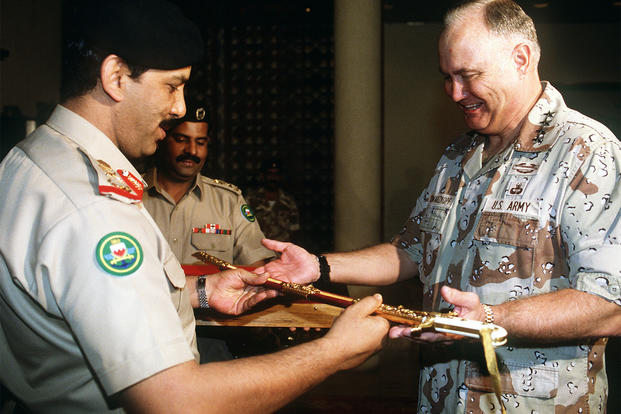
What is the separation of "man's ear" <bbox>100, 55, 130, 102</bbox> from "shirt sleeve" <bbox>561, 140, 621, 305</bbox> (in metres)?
1.16

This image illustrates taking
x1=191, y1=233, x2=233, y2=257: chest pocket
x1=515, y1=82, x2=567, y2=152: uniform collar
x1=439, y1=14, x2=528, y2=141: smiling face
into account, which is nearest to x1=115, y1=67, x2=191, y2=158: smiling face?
x1=439, y1=14, x2=528, y2=141: smiling face

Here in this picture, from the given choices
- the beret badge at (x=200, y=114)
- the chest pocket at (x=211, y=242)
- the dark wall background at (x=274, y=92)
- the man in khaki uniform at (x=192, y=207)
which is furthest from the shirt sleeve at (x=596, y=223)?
the dark wall background at (x=274, y=92)

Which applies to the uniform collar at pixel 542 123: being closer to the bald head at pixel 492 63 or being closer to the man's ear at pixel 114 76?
the bald head at pixel 492 63

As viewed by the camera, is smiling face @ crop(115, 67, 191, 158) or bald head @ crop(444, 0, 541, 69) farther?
bald head @ crop(444, 0, 541, 69)

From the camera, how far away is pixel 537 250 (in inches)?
54.4

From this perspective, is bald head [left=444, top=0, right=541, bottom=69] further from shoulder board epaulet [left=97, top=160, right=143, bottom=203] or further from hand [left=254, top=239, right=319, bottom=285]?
shoulder board epaulet [left=97, top=160, right=143, bottom=203]

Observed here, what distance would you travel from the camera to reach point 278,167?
5.24 metres

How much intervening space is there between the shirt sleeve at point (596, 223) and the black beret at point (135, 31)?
3.48ft

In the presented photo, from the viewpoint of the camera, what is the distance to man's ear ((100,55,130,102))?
1.12m

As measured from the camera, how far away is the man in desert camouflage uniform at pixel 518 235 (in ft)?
4.18

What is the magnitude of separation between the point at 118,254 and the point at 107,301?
0.28 feet

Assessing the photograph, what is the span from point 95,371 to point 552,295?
108 cm

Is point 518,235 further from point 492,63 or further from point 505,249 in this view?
point 492,63

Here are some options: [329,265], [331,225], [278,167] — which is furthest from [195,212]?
[331,225]
